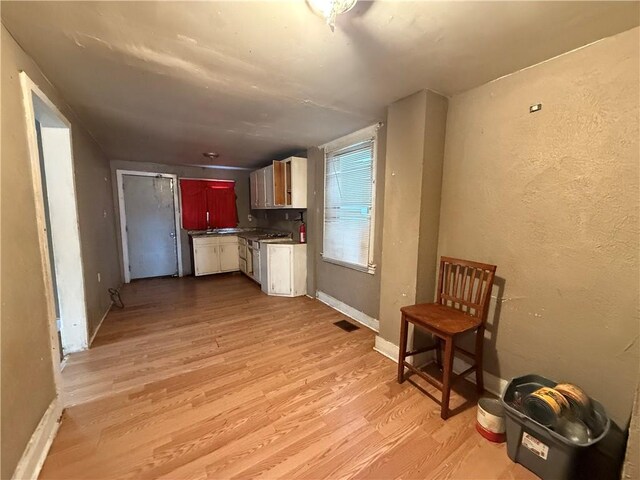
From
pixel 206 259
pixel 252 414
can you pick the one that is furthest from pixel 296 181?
pixel 252 414

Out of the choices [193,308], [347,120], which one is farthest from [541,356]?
[193,308]

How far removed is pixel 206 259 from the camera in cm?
506

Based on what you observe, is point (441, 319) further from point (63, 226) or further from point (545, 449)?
point (63, 226)

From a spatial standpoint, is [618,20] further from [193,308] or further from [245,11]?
[193,308]

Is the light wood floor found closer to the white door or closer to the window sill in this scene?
the window sill

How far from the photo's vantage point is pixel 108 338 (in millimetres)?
2576

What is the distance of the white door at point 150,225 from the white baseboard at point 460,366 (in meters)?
4.62

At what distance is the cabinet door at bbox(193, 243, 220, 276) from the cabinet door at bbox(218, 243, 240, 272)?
0.08m

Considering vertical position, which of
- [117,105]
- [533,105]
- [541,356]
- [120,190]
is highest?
[117,105]

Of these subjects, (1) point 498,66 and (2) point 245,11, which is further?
(1) point 498,66

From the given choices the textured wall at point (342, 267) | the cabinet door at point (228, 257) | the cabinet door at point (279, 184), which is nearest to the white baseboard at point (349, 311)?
the textured wall at point (342, 267)

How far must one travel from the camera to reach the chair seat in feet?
5.24

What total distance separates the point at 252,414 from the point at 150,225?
4.62m

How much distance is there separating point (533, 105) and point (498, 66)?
329mm
